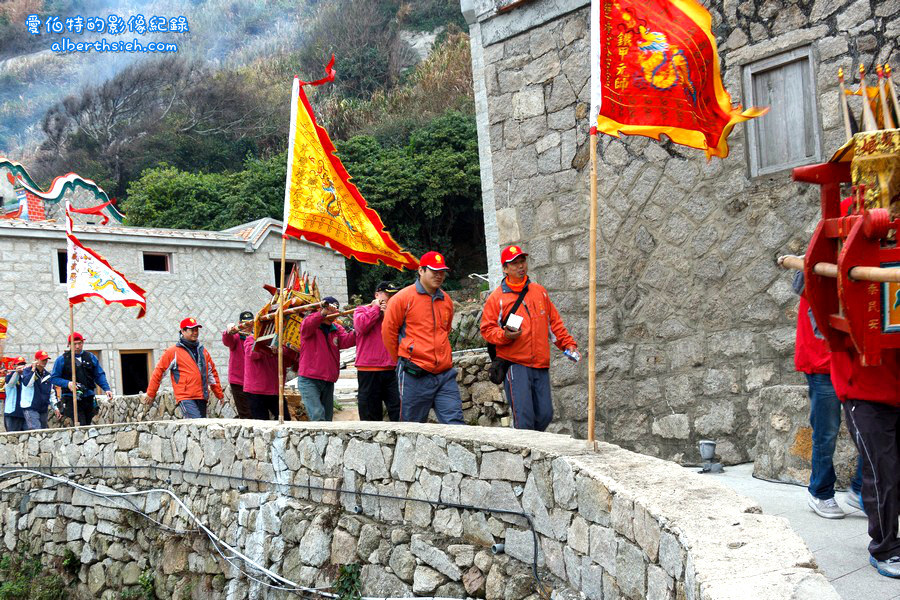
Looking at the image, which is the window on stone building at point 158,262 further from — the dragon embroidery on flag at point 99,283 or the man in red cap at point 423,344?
the man in red cap at point 423,344

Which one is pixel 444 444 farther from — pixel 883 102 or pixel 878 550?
pixel 883 102

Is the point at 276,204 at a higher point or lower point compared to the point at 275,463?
higher

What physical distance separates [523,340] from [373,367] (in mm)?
1774

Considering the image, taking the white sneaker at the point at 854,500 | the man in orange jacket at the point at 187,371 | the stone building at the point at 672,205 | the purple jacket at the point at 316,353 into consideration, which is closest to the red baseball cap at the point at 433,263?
the stone building at the point at 672,205

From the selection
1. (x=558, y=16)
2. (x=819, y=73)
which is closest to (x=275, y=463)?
Result: (x=558, y=16)

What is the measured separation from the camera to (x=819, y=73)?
634 cm

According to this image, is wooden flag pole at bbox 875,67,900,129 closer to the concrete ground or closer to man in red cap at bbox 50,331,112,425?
the concrete ground

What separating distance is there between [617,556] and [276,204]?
28983 millimetres

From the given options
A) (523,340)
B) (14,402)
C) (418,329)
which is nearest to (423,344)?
(418,329)

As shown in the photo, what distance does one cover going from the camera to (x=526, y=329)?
21.7 feet

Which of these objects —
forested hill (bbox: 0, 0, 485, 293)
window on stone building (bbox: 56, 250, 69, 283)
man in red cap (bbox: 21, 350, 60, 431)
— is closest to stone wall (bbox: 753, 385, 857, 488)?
man in red cap (bbox: 21, 350, 60, 431)

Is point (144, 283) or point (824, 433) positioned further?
point (144, 283)

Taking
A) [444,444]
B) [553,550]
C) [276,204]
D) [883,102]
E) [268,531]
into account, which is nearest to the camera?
[883,102]

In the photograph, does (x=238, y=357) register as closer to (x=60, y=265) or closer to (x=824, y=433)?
(x=824, y=433)
